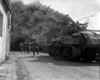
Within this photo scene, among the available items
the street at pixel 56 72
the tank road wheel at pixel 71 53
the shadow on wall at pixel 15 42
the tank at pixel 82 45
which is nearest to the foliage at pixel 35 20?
the shadow on wall at pixel 15 42

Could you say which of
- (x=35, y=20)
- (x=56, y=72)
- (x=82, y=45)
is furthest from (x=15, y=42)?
(x=56, y=72)

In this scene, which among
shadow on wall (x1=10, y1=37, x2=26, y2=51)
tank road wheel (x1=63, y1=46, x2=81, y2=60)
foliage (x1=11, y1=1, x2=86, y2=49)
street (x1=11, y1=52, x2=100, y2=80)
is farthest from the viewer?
shadow on wall (x1=10, y1=37, x2=26, y2=51)

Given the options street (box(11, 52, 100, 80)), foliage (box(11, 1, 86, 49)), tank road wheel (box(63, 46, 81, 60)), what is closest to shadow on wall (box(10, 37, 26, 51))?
foliage (box(11, 1, 86, 49))

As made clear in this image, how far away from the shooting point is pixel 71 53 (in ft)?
53.0

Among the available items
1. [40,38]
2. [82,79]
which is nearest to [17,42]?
[40,38]

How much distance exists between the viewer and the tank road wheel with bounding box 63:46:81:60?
15.5 m

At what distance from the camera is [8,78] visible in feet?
26.6

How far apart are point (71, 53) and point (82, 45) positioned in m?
1.00

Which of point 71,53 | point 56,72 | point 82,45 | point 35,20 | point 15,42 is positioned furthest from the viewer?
point 35,20

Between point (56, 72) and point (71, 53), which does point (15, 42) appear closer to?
point (71, 53)

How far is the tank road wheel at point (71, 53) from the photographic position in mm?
15477

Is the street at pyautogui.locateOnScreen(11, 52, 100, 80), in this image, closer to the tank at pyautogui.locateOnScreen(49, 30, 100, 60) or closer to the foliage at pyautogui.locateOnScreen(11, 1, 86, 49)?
the tank at pyautogui.locateOnScreen(49, 30, 100, 60)

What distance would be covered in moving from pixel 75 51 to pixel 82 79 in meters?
6.86

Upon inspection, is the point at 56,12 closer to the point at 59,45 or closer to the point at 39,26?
the point at 39,26
